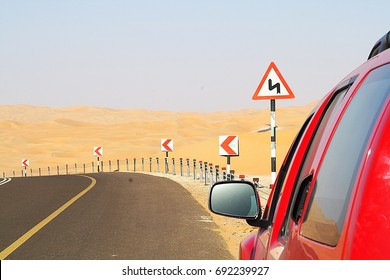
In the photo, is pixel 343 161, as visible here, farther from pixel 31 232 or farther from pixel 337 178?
pixel 31 232

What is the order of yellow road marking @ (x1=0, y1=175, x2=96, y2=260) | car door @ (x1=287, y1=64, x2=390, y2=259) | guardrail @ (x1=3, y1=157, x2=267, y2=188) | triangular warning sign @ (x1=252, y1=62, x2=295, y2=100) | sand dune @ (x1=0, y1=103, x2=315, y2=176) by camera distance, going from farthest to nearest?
sand dune @ (x1=0, y1=103, x2=315, y2=176), guardrail @ (x1=3, y1=157, x2=267, y2=188), triangular warning sign @ (x1=252, y1=62, x2=295, y2=100), yellow road marking @ (x1=0, y1=175, x2=96, y2=260), car door @ (x1=287, y1=64, x2=390, y2=259)

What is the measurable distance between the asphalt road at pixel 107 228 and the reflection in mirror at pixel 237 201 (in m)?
5.57

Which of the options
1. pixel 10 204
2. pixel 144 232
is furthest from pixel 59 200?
pixel 144 232

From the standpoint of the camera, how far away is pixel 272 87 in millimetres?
14750

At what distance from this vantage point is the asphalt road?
1027cm

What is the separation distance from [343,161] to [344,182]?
Answer: 0.17m

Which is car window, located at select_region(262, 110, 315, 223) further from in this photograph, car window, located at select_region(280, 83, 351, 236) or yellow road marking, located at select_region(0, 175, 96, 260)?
yellow road marking, located at select_region(0, 175, 96, 260)

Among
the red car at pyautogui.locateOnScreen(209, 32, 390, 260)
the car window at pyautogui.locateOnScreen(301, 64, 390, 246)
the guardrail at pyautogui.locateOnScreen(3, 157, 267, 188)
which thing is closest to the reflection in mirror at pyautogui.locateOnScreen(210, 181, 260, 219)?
the red car at pyautogui.locateOnScreen(209, 32, 390, 260)

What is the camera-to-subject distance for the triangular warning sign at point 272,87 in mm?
14703

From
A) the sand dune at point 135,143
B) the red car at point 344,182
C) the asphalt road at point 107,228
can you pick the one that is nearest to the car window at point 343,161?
the red car at point 344,182

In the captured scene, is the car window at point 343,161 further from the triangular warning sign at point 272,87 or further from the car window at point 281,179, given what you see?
the triangular warning sign at point 272,87

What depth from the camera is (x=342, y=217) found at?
2.23m
